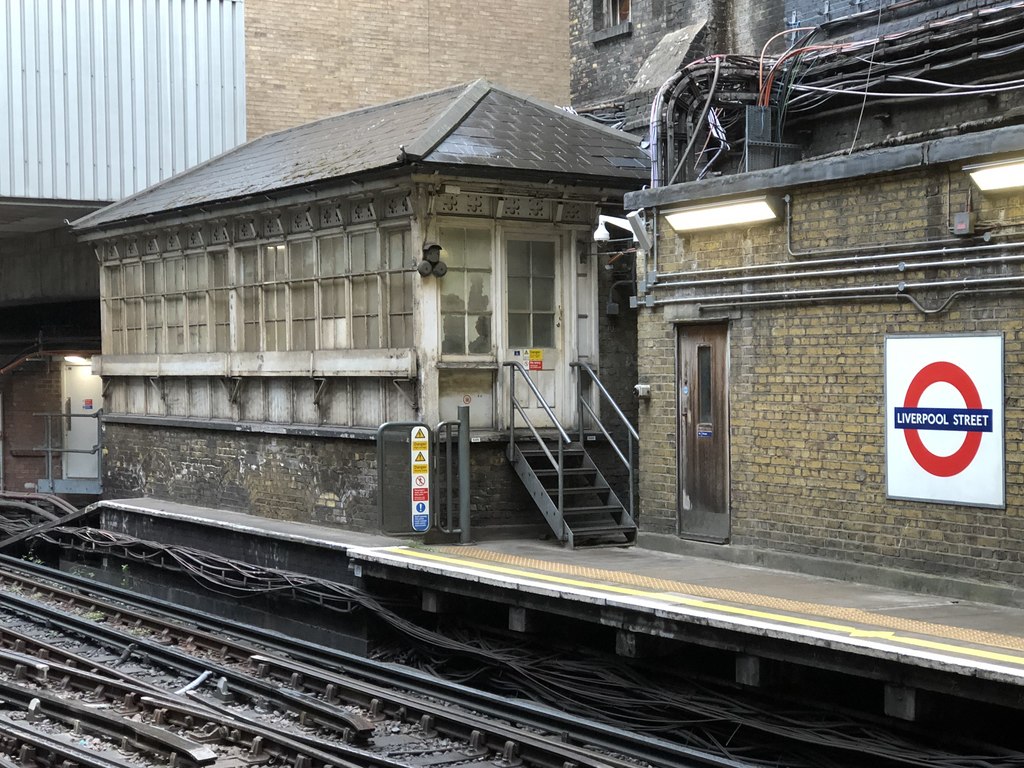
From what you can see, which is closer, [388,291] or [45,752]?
[45,752]

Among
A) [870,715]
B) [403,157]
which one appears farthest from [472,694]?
[403,157]

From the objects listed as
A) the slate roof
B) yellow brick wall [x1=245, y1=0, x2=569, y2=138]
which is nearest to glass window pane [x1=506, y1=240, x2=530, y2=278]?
the slate roof

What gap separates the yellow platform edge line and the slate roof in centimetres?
431

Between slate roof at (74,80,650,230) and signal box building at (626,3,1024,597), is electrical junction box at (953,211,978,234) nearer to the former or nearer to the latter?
signal box building at (626,3,1024,597)

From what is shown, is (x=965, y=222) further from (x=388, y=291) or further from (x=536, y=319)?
(x=388, y=291)

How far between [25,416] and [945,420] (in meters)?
21.1

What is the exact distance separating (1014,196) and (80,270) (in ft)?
62.2

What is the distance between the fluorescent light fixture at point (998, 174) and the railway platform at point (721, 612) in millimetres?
3016

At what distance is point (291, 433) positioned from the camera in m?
15.9

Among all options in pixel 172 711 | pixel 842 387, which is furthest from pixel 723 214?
pixel 172 711

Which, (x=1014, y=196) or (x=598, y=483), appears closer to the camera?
(x=1014, y=196)

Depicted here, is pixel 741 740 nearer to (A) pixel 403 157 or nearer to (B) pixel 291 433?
(A) pixel 403 157

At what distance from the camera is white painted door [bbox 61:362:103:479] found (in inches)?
1033

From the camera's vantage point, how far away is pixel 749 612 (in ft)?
30.1
